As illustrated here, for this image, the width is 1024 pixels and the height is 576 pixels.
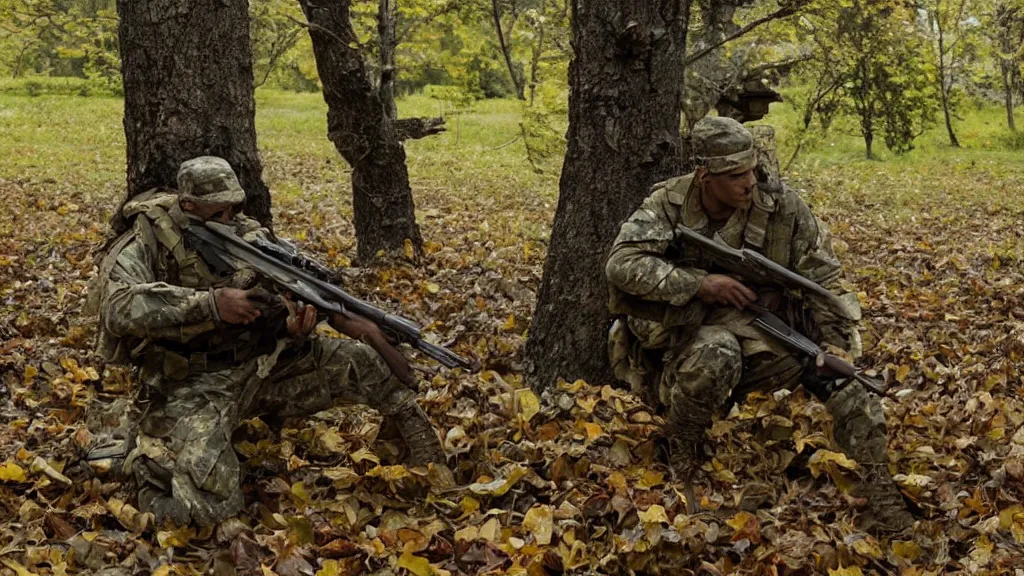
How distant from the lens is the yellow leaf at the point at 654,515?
12.6 feet

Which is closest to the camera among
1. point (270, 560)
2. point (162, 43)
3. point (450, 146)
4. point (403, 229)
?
point (270, 560)

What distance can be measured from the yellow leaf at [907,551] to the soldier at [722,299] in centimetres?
41

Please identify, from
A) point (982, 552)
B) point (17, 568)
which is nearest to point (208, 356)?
point (17, 568)

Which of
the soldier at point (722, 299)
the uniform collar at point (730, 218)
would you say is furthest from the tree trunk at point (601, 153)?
the uniform collar at point (730, 218)

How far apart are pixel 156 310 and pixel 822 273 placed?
325cm

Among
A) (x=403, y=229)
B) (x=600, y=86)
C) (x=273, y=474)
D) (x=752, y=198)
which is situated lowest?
(x=273, y=474)

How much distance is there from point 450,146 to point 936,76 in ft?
36.4

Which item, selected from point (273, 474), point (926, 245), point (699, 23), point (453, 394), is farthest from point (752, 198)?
point (699, 23)

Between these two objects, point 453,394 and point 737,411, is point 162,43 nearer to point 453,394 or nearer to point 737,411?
point 453,394

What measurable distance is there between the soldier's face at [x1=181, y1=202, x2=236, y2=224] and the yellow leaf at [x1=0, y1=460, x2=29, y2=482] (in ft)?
4.73

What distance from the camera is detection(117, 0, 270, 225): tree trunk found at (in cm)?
543

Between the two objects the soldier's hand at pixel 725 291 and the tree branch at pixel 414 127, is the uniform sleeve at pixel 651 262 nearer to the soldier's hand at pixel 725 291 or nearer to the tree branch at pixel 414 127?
the soldier's hand at pixel 725 291

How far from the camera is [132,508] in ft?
13.7

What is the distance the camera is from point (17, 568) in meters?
3.60
